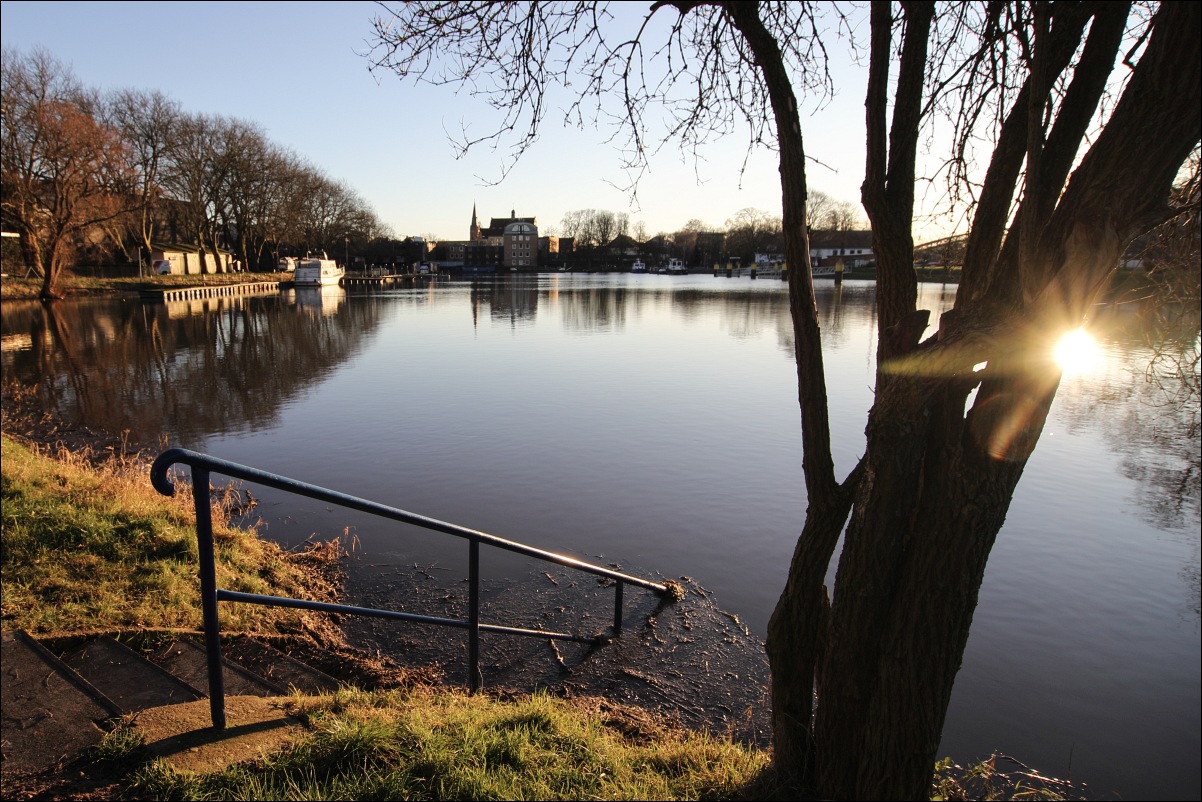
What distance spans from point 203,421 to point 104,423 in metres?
1.66

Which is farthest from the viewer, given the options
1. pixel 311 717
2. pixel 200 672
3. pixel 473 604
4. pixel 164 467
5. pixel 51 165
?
pixel 51 165

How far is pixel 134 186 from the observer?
43.2 m

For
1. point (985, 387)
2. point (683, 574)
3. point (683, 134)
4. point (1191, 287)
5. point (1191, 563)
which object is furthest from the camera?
point (1191, 563)

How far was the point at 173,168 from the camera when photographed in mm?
50594

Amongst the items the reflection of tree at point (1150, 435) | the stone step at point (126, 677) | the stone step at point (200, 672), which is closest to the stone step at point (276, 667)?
the stone step at point (200, 672)

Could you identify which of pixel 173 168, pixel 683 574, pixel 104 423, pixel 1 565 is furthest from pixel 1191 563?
pixel 173 168

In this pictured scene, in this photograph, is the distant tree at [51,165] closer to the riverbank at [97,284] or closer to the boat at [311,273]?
the riverbank at [97,284]

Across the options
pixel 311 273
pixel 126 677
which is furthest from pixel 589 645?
pixel 311 273

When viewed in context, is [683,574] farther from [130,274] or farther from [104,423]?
[130,274]

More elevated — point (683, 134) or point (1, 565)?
point (683, 134)

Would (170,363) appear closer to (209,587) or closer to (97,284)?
(209,587)

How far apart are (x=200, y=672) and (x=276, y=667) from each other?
52 cm

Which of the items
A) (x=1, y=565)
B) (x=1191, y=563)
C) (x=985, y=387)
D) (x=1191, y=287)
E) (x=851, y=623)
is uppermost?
(x=1191, y=287)

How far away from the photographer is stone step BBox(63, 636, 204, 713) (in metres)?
3.01
